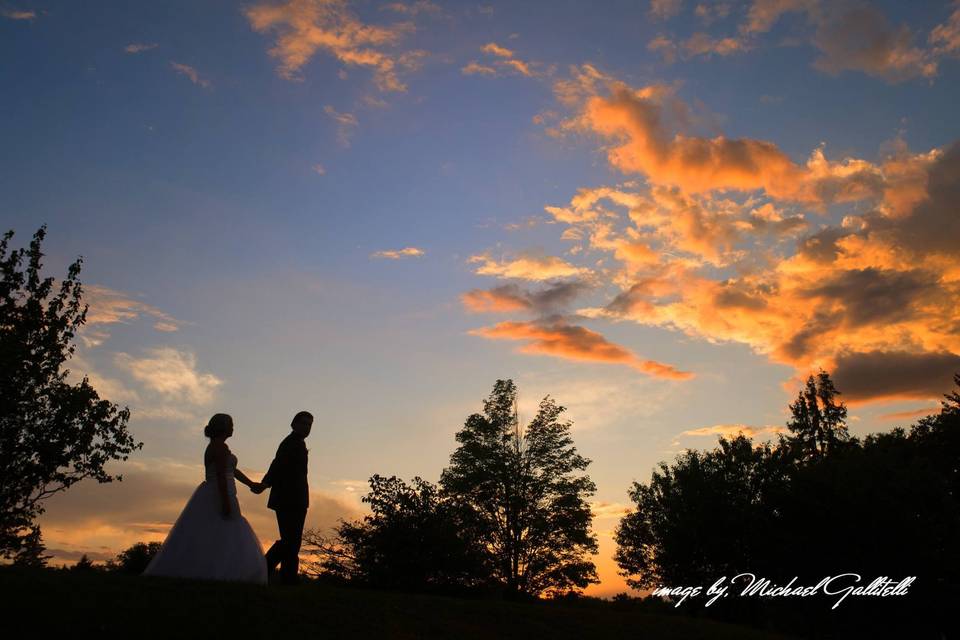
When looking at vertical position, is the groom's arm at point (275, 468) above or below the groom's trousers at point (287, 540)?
above

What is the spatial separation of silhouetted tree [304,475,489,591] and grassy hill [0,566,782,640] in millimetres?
24186

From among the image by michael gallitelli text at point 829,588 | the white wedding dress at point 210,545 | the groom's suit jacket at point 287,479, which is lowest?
the image by michael gallitelli text at point 829,588

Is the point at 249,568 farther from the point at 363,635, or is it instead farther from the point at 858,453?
the point at 858,453

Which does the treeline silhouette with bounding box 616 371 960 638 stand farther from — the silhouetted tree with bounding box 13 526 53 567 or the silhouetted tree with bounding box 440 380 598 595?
the silhouetted tree with bounding box 13 526 53 567

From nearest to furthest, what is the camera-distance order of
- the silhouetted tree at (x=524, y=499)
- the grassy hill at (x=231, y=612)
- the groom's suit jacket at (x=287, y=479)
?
1. the grassy hill at (x=231, y=612)
2. the groom's suit jacket at (x=287, y=479)
3. the silhouetted tree at (x=524, y=499)

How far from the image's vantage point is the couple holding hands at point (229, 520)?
481 inches

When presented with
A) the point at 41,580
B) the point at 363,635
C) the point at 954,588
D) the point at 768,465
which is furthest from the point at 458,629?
the point at 768,465

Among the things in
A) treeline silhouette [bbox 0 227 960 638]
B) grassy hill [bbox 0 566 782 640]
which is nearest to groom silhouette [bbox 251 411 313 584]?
grassy hill [bbox 0 566 782 640]

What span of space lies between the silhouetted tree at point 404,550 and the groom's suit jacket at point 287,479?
26867mm

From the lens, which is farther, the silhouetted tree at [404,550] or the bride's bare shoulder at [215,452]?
the silhouetted tree at [404,550]

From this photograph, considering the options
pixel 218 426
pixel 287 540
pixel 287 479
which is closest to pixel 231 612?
pixel 287 540

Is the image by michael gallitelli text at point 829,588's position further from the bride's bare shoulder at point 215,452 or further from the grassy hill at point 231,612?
the bride's bare shoulder at point 215,452

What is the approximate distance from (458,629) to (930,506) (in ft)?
128

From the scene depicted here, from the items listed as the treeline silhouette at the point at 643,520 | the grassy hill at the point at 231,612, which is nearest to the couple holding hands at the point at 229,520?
the grassy hill at the point at 231,612
